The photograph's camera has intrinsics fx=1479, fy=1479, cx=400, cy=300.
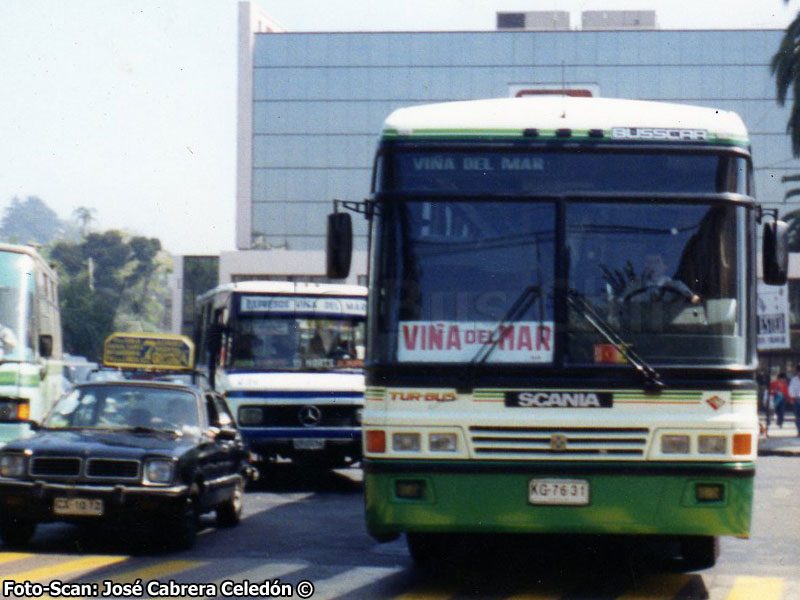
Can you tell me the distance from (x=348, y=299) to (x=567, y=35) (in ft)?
157

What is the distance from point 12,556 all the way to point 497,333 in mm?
4394

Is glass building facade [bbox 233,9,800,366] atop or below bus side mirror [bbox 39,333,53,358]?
atop

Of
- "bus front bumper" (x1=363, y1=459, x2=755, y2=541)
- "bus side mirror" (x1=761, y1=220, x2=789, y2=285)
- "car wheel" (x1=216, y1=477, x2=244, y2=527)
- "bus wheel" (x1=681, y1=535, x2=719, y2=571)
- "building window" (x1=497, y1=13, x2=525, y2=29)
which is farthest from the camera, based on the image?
"building window" (x1=497, y1=13, x2=525, y2=29)

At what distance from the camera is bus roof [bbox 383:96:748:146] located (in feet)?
32.4

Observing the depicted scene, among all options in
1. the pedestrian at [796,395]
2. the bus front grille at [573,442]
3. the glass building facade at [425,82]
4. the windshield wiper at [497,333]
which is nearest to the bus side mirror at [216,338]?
the windshield wiper at [497,333]

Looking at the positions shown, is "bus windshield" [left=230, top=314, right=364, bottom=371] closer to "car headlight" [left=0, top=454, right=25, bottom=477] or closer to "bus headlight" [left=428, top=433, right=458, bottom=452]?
"car headlight" [left=0, top=454, right=25, bottom=477]

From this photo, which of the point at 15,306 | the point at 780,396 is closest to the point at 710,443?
the point at 15,306

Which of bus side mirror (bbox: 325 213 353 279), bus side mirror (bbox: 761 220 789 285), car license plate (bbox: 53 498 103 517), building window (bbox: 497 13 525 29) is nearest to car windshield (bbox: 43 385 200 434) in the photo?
car license plate (bbox: 53 498 103 517)

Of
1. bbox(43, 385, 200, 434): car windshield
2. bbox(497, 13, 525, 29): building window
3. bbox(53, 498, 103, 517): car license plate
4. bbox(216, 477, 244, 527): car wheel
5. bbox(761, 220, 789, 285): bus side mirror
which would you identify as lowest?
bbox(216, 477, 244, 527): car wheel

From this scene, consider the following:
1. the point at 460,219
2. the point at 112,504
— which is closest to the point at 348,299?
the point at 112,504

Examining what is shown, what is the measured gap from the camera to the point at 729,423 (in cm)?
944

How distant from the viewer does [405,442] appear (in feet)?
31.4

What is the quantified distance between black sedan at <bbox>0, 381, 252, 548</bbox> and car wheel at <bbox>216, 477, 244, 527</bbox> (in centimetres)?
83

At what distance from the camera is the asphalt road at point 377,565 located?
9.95 meters
